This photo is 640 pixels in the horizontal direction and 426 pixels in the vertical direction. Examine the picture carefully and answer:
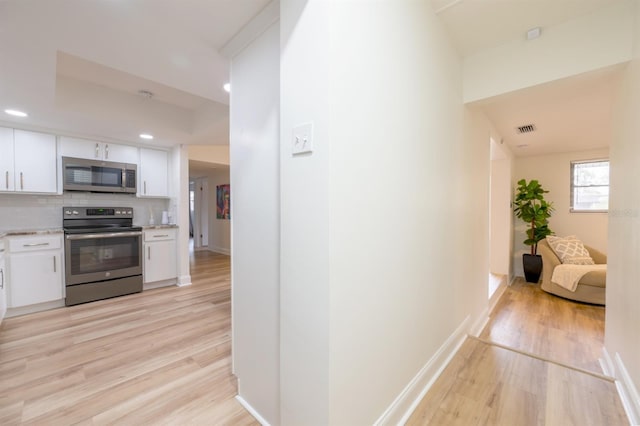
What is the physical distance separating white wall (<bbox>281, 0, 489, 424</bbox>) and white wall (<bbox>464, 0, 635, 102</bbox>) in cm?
68

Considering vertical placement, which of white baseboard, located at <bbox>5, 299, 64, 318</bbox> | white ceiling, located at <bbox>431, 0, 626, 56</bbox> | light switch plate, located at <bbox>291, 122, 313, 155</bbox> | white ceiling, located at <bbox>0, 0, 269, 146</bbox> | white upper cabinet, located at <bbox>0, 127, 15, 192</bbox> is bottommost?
white baseboard, located at <bbox>5, 299, 64, 318</bbox>

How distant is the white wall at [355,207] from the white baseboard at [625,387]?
3.56 feet

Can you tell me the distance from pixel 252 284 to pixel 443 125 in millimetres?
1692

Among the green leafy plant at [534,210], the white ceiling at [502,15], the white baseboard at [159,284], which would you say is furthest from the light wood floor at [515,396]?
the white baseboard at [159,284]

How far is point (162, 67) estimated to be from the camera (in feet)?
6.50

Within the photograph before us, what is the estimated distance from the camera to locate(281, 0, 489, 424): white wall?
105cm

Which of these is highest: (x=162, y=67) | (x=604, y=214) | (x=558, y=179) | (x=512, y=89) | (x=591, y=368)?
(x=162, y=67)

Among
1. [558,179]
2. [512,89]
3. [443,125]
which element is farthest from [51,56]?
[558,179]

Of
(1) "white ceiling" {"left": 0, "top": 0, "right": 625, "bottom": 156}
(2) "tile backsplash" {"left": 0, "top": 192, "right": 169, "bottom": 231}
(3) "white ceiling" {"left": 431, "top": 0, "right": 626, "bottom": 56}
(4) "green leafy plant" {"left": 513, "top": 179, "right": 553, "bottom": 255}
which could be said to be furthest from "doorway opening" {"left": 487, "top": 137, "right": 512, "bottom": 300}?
(2) "tile backsplash" {"left": 0, "top": 192, "right": 169, "bottom": 231}

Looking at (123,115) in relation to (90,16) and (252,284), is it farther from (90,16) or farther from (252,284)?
(252,284)

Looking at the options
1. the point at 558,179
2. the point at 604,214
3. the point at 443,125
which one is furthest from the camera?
the point at 558,179

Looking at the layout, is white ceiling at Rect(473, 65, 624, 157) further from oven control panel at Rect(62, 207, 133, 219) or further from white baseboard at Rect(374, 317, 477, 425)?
oven control panel at Rect(62, 207, 133, 219)

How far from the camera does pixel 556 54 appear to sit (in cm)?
182

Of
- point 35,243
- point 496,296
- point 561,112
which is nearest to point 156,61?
point 35,243
